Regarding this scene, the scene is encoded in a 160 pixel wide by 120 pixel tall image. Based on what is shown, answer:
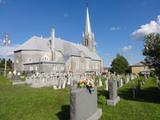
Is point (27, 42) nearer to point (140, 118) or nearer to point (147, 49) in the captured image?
point (147, 49)

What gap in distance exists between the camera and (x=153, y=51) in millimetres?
12547

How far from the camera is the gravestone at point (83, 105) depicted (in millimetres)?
6637

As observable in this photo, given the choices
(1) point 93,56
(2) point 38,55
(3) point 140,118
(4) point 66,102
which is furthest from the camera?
(1) point 93,56

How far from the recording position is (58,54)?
59.5 meters

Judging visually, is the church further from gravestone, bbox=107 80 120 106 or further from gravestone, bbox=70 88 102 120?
gravestone, bbox=70 88 102 120

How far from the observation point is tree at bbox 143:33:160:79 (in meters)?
12.4

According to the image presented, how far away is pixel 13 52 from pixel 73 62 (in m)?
18.2

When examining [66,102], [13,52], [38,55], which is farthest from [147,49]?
[13,52]

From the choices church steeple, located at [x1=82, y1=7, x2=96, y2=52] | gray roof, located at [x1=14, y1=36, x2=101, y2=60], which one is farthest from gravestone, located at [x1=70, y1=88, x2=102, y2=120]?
church steeple, located at [x1=82, y1=7, x2=96, y2=52]

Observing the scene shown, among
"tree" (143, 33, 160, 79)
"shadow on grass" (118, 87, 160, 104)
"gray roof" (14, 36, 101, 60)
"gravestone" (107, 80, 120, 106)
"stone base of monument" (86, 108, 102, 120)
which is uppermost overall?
"gray roof" (14, 36, 101, 60)

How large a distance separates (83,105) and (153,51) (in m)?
7.39

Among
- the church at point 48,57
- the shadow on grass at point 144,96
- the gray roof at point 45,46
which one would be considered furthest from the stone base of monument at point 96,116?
the gray roof at point 45,46

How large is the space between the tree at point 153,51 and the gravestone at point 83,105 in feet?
18.9

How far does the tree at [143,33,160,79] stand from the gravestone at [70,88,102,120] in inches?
227
